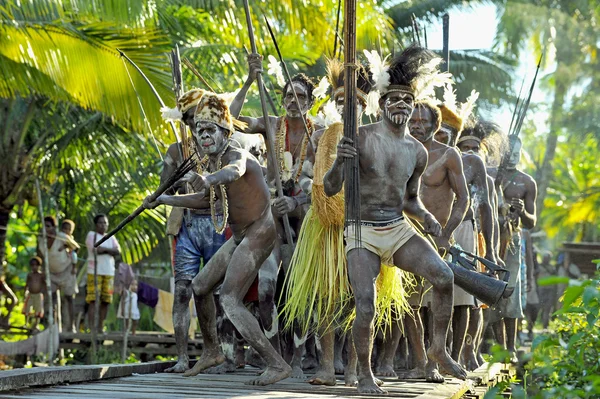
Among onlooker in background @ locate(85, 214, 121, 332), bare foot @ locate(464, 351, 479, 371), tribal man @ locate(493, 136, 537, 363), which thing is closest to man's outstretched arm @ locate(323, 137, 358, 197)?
bare foot @ locate(464, 351, 479, 371)

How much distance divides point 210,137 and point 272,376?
1528mm

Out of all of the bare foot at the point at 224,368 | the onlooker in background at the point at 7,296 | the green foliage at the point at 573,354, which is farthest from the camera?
the onlooker in background at the point at 7,296

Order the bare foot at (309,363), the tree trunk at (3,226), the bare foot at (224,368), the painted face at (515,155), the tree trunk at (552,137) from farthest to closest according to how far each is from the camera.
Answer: the tree trunk at (552,137)
the tree trunk at (3,226)
the painted face at (515,155)
the bare foot at (309,363)
the bare foot at (224,368)

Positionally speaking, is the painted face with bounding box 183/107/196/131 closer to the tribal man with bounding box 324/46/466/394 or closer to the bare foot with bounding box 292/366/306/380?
the tribal man with bounding box 324/46/466/394

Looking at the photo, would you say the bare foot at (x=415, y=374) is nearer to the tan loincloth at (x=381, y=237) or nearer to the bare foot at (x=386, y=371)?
the bare foot at (x=386, y=371)

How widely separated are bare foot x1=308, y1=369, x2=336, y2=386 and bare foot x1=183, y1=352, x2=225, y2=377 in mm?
1008

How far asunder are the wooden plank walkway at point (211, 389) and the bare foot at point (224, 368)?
38 centimetres

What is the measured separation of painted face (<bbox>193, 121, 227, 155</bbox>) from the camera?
8.04 meters

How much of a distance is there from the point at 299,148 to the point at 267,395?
9.09 feet

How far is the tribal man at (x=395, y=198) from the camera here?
293 inches

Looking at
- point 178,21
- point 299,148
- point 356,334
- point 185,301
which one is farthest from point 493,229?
point 178,21

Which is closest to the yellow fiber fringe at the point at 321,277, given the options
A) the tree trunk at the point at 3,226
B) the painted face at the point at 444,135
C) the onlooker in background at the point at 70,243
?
the painted face at the point at 444,135

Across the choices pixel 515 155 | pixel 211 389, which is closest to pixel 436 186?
pixel 211 389

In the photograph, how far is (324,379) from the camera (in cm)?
777
